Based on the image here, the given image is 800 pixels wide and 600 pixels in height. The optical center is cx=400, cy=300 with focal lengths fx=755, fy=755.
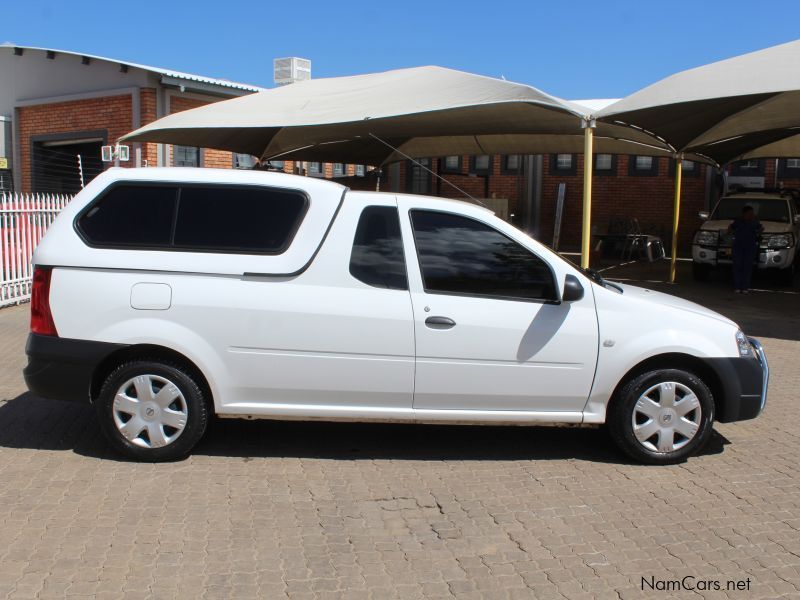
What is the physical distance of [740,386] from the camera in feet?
16.4

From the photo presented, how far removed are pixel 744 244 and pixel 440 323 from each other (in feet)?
36.7

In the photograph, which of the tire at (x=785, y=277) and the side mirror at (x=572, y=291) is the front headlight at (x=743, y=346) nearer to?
the side mirror at (x=572, y=291)

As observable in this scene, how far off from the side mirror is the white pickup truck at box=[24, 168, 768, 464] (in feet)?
0.05

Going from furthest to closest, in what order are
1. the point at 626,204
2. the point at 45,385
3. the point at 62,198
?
the point at 626,204 → the point at 62,198 → the point at 45,385

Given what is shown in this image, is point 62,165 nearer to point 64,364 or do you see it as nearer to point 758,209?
point 64,364

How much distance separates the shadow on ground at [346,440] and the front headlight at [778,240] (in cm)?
1074

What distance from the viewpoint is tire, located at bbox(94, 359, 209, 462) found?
4.82m

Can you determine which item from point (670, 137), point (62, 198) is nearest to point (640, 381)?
point (670, 137)

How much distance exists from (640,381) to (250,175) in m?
2.90

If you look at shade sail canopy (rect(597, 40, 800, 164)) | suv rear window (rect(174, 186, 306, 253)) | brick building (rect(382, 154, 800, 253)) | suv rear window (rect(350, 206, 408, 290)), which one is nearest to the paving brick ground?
suv rear window (rect(350, 206, 408, 290))

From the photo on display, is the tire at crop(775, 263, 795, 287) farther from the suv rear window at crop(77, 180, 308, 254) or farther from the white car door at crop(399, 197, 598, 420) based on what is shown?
the suv rear window at crop(77, 180, 308, 254)

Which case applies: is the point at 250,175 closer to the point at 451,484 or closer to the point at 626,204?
the point at 451,484

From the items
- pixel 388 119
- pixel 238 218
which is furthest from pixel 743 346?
pixel 388 119

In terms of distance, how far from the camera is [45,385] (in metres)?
4.89
